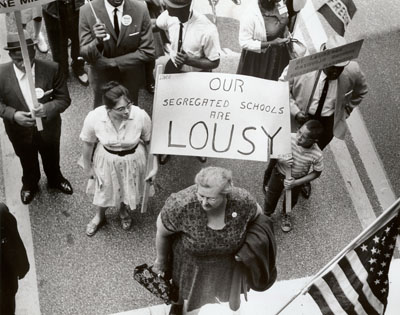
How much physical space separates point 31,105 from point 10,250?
1.36m

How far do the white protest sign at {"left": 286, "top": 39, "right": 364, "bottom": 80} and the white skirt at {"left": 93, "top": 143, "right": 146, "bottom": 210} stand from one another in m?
1.57

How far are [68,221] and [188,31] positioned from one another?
2229 mm

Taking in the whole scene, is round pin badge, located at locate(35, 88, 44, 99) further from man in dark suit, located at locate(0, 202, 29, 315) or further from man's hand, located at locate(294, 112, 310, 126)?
man's hand, located at locate(294, 112, 310, 126)

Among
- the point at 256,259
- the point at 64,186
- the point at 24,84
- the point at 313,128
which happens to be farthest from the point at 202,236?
the point at 64,186

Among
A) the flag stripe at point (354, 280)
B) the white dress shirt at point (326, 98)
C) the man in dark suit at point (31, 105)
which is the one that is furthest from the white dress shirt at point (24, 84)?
the flag stripe at point (354, 280)

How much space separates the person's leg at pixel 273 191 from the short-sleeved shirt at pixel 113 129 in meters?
1.33

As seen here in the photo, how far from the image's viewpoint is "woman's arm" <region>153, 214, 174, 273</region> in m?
4.97

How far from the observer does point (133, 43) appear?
6.52 m

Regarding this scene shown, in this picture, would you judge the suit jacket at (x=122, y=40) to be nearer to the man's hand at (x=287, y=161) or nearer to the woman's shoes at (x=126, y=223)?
the woman's shoes at (x=126, y=223)

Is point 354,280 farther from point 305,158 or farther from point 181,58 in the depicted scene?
point 181,58

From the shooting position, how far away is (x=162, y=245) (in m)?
5.11

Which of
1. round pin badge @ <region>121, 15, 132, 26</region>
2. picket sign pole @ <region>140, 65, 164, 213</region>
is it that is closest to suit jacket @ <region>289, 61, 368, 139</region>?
picket sign pole @ <region>140, 65, 164, 213</region>

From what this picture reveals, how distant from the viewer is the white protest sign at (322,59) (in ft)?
17.8

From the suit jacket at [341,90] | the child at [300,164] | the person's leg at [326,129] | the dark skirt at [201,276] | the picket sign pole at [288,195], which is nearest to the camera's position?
the dark skirt at [201,276]
